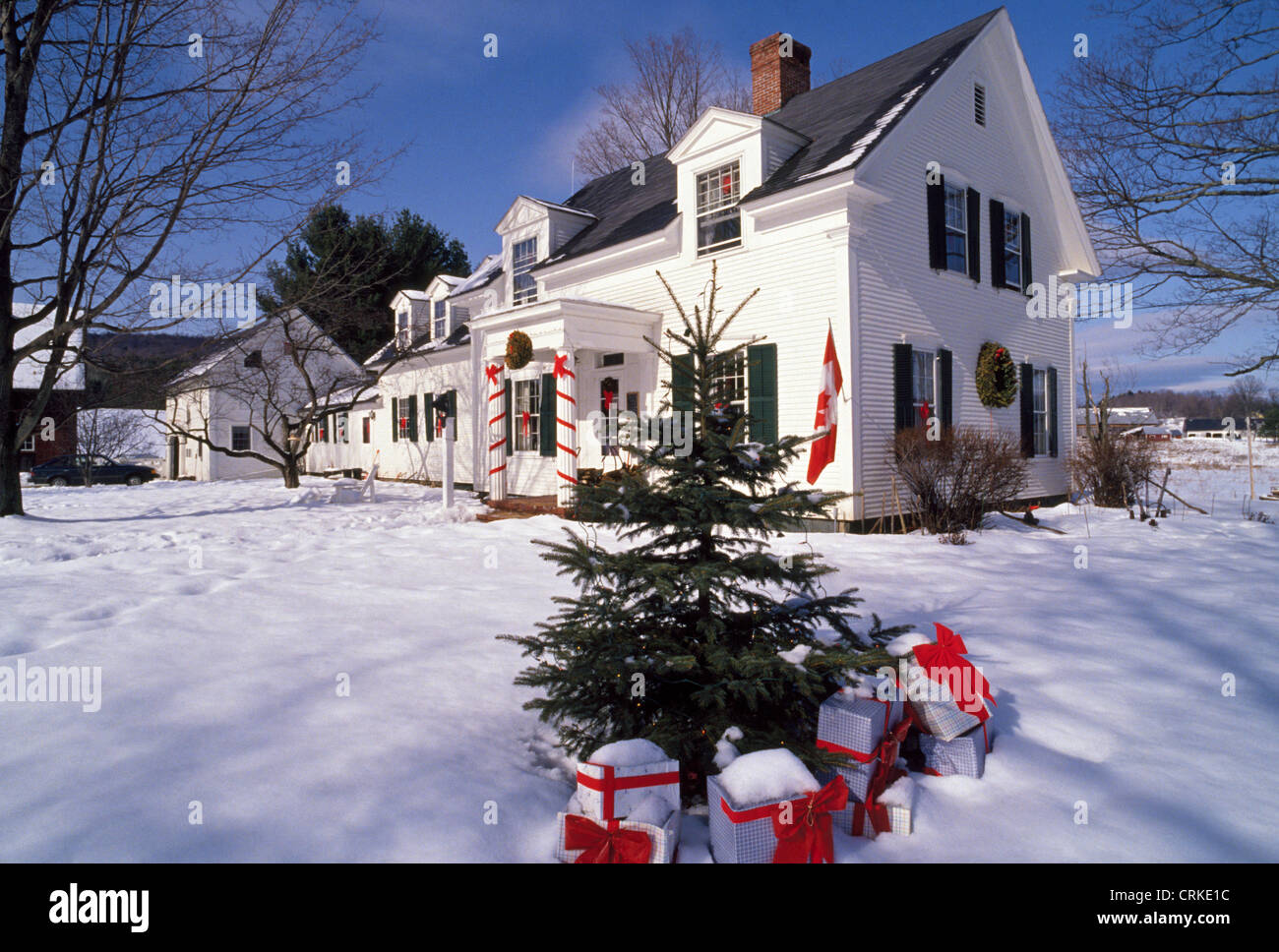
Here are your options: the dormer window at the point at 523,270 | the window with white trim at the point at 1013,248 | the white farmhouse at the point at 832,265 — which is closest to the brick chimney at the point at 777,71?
the white farmhouse at the point at 832,265

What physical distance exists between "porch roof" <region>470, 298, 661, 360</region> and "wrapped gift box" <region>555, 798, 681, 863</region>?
34.2ft

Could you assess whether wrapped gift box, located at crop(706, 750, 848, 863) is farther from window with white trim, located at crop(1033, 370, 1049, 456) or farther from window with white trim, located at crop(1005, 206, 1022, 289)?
window with white trim, located at crop(1033, 370, 1049, 456)

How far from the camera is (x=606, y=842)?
2.26m

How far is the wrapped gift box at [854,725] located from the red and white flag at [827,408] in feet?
23.9

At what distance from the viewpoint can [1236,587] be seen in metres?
5.86

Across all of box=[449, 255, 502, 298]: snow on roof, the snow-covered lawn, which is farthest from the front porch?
the snow-covered lawn

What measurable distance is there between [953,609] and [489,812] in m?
3.97

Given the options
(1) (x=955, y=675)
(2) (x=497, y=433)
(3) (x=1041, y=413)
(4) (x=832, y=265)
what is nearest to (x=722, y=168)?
(4) (x=832, y=265)

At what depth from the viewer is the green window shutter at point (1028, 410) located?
13805 millimetres

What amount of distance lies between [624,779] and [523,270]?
1567 cm

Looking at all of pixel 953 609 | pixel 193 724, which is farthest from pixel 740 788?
pixel 953 609

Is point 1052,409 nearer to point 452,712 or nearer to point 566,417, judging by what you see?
point 566,417
